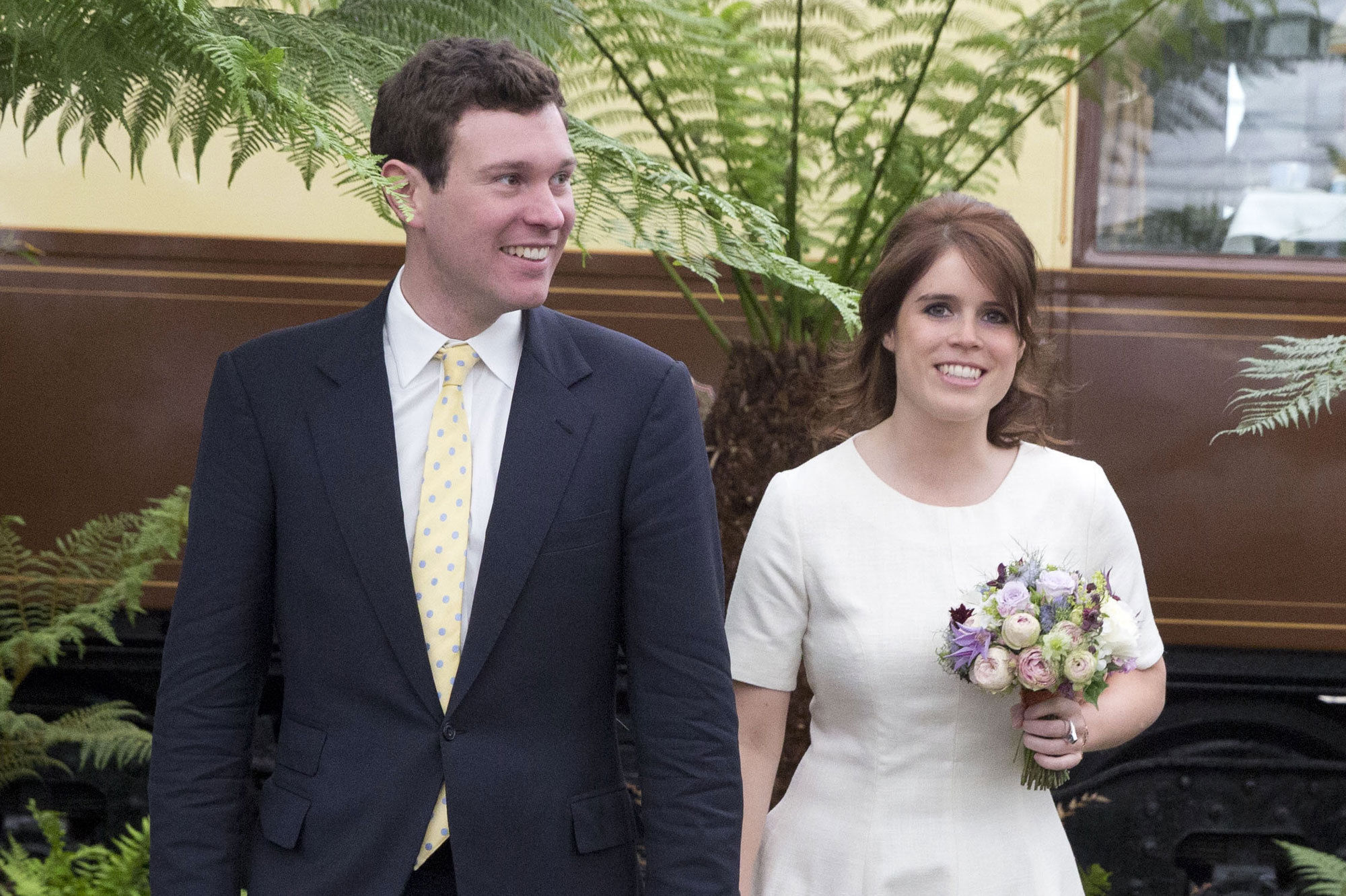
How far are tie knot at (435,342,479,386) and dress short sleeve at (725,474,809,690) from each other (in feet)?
1.87

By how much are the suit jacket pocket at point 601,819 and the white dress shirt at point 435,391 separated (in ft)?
1.17

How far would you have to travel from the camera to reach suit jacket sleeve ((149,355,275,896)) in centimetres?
149

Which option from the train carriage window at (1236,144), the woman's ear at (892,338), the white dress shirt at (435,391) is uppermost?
the train carriage window at (1236,144)

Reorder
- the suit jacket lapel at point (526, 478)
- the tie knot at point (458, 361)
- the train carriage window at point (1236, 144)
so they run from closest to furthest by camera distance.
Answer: the suit jacket lapel at point (526, 478) → the tie knot at point (458, 361) → the train carriage window at point (1236, 144)

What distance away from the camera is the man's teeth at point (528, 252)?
1473mm

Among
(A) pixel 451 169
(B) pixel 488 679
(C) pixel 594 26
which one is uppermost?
(C) pixel 594 26

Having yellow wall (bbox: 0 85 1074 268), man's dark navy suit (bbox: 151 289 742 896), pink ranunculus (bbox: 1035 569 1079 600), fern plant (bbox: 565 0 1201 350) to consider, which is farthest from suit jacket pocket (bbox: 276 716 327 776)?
yellow wall (bbox: 0 85 1074 268)

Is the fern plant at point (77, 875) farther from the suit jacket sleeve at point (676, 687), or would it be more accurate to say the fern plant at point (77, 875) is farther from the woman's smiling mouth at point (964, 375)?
the woman's smiling mouth at point (964, 375)

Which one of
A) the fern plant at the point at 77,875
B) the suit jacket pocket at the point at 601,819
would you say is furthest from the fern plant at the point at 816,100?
the fern plant at the point at 77,875

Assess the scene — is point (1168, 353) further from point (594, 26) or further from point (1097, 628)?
point (1097, 628)

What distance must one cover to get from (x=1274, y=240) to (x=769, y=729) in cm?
271

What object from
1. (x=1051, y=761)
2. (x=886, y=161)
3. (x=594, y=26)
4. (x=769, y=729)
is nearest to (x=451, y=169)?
(x=769, y=729)

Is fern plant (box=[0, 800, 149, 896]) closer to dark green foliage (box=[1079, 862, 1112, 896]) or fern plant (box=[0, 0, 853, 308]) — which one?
fern plant (box=[0, 0, 853, 308])

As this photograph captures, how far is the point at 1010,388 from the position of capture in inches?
80.5
